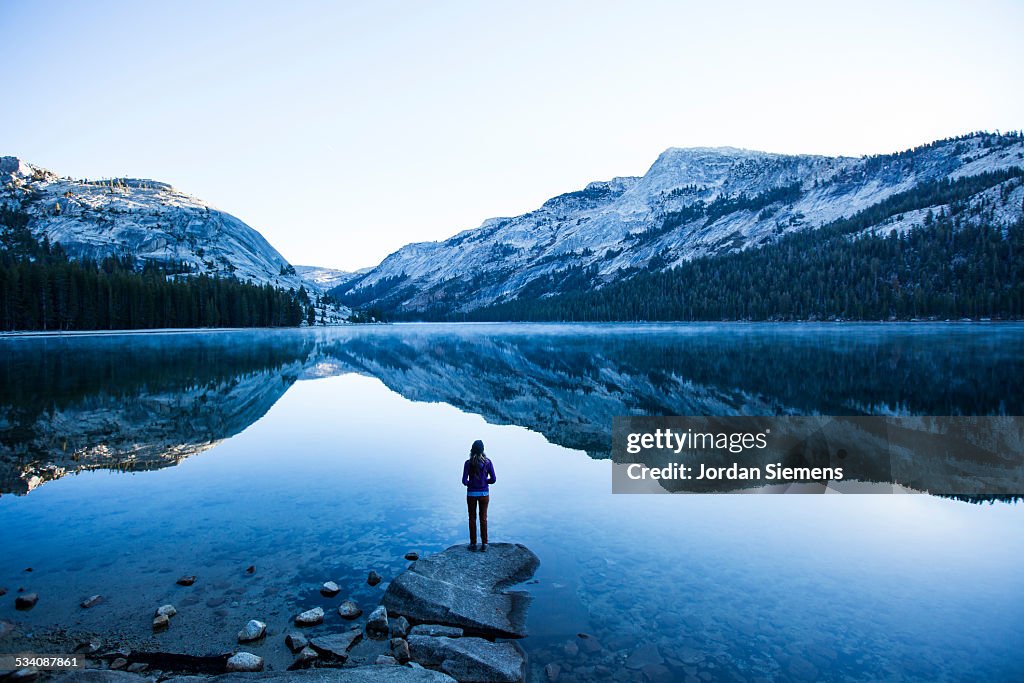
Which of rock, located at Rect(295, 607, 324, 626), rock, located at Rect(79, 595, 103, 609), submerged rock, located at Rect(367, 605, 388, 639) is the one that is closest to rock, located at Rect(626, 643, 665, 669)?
submerged rock, located at Rect(367, 605, 388, 639)

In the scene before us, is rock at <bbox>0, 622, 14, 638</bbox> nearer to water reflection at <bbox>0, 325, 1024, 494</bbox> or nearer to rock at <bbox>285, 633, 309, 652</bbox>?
rock at <bbox>285, 633, 309, 652</bbox>

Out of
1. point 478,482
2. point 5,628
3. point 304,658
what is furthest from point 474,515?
point 5,628

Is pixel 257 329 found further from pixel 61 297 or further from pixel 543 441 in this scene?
pixel 543 441

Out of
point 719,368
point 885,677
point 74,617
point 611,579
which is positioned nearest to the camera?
point 885,677

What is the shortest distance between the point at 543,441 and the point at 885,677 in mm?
21701

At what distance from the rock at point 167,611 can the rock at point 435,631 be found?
5.16m

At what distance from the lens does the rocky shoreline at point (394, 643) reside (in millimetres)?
9641

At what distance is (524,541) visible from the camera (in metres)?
16.6

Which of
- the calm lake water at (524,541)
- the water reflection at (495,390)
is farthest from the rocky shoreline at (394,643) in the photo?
the water reflection at (495,390)

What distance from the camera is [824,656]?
1073 cm

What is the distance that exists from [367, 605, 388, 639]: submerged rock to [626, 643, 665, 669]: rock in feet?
16.2

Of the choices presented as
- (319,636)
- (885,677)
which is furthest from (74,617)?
(885,677)

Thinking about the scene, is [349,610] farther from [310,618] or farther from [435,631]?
[435,631]

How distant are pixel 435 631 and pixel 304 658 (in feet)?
8.52
